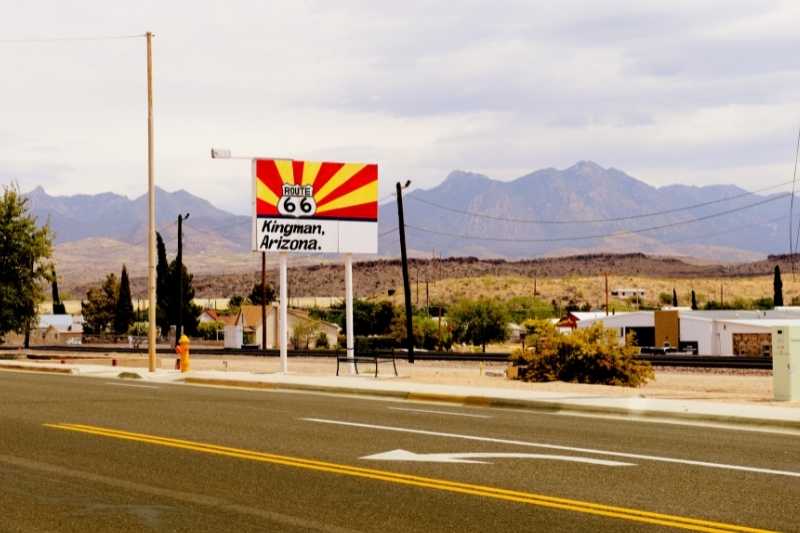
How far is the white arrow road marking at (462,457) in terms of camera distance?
13.0 meters

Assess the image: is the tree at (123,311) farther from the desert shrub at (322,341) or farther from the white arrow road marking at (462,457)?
the white arrow road marking at (462,457)

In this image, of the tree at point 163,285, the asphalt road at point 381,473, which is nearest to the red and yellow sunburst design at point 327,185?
the asphalt road at point 381,473

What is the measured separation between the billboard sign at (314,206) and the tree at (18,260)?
27.4m

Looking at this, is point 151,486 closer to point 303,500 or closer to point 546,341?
point 303,500

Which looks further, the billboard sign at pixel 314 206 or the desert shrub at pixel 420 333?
the desert shrub at pixel 420 333

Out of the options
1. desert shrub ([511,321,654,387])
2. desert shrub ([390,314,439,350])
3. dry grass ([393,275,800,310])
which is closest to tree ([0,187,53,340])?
desert shrub ([511,321,654,387])

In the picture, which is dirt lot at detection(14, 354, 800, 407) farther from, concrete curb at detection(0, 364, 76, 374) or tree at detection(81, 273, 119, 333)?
tree at detection(81, 273, 119, 333)

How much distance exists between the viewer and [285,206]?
3566 cm

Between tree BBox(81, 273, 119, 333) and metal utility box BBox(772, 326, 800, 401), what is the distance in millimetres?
118985

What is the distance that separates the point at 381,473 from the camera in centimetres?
1200

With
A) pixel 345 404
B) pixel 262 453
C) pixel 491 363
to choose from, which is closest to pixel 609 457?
pixel 262 453

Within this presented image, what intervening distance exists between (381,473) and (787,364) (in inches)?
538

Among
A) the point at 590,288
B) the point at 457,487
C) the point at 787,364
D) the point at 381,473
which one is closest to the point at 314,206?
the point at 787,364

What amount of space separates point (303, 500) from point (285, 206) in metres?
25.7
